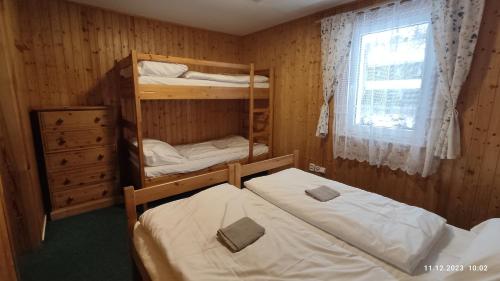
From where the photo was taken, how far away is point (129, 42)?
3135 mm

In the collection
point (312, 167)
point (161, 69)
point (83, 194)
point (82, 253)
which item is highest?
point (161, 69)

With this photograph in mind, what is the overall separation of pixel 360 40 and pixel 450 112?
3.68 feet

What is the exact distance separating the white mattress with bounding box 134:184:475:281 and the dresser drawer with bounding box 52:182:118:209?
5.61 ft

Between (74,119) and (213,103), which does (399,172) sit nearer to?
(213,103)

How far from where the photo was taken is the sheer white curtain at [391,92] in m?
2.08

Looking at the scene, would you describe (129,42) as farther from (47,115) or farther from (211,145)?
(211,145)

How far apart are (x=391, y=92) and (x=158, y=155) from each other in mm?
2543

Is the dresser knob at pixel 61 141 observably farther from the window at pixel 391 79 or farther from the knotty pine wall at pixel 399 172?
the window at pixel 391 79

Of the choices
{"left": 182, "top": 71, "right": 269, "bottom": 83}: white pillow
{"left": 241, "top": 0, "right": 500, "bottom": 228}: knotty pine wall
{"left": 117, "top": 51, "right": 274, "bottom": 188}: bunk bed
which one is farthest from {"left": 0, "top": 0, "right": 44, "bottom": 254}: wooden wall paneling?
{"left": 241, "top": 0, "right": 500, "bottom": 228}: knotty pine wall

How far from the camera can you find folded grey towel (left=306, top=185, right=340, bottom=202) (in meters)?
1.71

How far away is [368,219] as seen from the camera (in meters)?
1.45

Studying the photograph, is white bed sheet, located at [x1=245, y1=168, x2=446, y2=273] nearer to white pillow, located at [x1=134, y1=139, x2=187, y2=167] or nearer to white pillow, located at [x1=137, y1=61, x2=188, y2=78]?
white pillow, located at [x1=134, y1=139, x2=187, y2=167]

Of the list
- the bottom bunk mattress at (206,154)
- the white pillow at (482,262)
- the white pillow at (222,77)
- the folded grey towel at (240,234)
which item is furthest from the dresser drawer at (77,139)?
Answer: the white pillow at (482,262)

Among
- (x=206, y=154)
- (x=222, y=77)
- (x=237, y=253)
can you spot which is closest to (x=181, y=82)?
(x=222, y=77)
